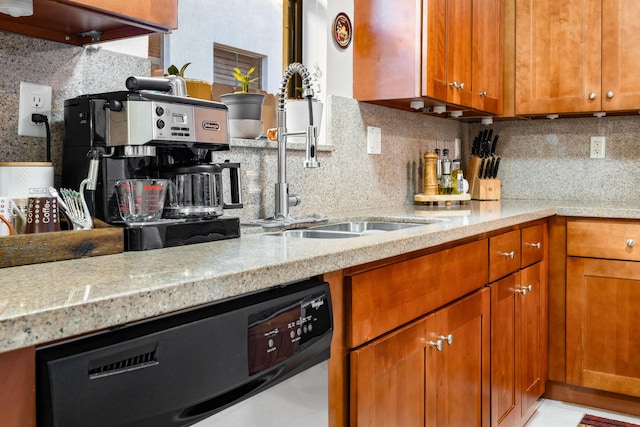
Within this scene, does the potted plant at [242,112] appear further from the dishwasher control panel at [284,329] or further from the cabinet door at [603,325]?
the cabinet door at [603,325]

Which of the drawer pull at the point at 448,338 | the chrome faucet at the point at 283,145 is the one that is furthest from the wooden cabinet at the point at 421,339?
the chrome faucet at the point at 283,145

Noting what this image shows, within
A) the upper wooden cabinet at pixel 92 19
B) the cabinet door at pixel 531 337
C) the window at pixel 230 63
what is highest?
the window at pixel 230 63

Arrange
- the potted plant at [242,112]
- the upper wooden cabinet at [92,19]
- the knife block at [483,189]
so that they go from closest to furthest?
the upper wooden cabinet at [92,19]
the potted plant at [242,112]
the knife block at [483,189]

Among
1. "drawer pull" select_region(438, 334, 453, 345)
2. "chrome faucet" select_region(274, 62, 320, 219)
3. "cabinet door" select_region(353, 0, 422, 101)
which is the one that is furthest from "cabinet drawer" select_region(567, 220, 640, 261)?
"chrome faucet" select_region(274, 62, 320, 219)

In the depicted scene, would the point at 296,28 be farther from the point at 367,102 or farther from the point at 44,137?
the point at 44,137

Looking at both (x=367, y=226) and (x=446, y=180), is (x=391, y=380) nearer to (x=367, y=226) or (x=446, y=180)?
(x=367, y=226)

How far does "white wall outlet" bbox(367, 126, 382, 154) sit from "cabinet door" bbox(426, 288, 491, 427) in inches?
33.1

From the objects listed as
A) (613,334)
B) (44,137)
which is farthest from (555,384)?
(44,137)

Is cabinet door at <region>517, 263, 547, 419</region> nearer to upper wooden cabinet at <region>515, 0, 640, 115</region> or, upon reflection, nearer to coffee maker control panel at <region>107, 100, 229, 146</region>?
upper wooden cabinet at <region>515, 0, 640, 115</region>

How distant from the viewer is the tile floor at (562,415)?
249 centimetres

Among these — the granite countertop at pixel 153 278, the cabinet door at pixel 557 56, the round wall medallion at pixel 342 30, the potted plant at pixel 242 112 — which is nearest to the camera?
the granite countertop at pixel 153 278

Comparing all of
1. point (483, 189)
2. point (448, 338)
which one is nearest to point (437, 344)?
point (448, 338)

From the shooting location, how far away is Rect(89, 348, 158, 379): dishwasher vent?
2.33 feet

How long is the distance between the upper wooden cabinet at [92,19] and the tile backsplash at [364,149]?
1.3 inches
